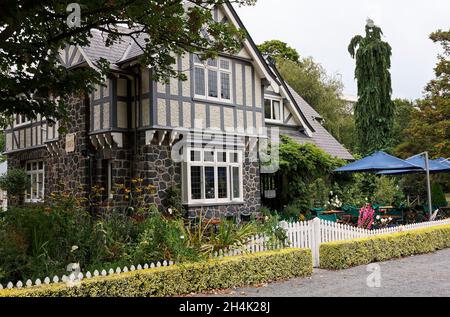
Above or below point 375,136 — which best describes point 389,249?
below

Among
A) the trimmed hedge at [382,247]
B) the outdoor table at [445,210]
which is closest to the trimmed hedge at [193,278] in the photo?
the trimmed hedge at [382,247]

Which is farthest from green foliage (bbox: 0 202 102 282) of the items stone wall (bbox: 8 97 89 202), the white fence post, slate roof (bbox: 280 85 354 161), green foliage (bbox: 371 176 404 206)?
green foliage (bbox: 371 176 404 206)

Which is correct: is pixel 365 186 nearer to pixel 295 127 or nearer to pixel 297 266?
pixel 295 127

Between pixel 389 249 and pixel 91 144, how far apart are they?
9.58m

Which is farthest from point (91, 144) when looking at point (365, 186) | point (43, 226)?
point (365, 186)

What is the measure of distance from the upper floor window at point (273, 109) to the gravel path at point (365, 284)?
11.4 metres

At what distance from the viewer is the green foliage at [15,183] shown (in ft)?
63.6

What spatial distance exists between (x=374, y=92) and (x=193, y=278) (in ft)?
82.1

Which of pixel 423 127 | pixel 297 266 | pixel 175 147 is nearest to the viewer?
pixel 297 266

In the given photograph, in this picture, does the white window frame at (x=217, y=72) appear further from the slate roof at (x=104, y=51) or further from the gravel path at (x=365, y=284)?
the gravel path at (x=365, y=284)

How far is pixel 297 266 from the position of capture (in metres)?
9.09

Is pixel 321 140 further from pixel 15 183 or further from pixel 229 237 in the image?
pixel 229 237

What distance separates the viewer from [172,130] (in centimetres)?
1423

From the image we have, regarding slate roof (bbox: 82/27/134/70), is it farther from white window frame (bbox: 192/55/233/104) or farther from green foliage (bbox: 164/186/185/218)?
green foliage (bbox: 164/186/185/218)
